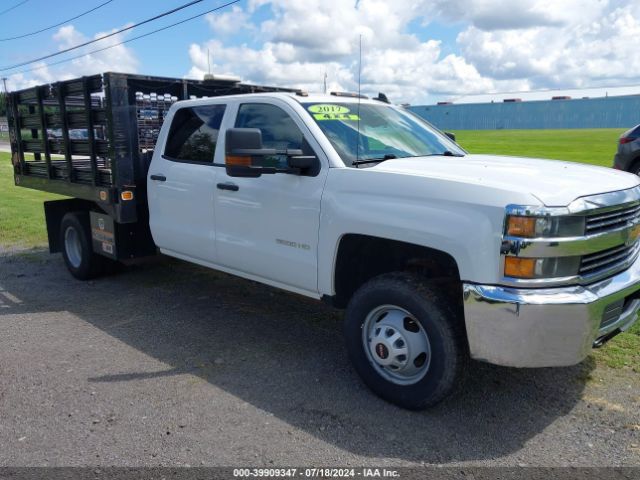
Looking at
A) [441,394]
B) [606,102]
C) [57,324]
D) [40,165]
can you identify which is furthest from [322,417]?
[606,102]

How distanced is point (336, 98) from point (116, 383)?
9.16ft

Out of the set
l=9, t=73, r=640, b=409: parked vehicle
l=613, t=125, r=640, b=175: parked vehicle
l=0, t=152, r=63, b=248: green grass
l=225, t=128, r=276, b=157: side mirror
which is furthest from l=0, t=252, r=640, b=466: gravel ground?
l=613, t=125, r=640, b=175: parked vehicle

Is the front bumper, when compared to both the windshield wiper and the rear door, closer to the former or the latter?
the windshield wiper

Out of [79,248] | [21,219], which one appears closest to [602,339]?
A: [79,248]

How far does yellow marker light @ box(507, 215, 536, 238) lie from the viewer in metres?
3.09

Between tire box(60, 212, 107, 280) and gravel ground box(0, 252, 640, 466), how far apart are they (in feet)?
4.00

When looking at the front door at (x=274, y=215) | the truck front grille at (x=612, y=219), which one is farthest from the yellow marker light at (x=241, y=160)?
the truck front grille at (x=612, y=219)

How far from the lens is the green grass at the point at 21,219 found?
959cm

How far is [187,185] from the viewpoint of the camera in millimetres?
5258

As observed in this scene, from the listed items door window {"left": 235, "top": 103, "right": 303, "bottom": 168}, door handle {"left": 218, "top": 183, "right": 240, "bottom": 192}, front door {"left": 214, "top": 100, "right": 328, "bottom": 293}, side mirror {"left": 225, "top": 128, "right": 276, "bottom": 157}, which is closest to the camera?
side mirror {"left": 225, "top": 128, "right": 276, "bottom": 157}

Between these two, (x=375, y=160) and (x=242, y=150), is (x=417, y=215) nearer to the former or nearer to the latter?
(x=375, y=160)

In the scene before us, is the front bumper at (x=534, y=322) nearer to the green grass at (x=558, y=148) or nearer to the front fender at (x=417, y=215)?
the front fender at (x=417, y=215)

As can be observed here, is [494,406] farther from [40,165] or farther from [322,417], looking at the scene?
[40,165]

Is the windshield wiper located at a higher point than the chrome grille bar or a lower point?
higher
